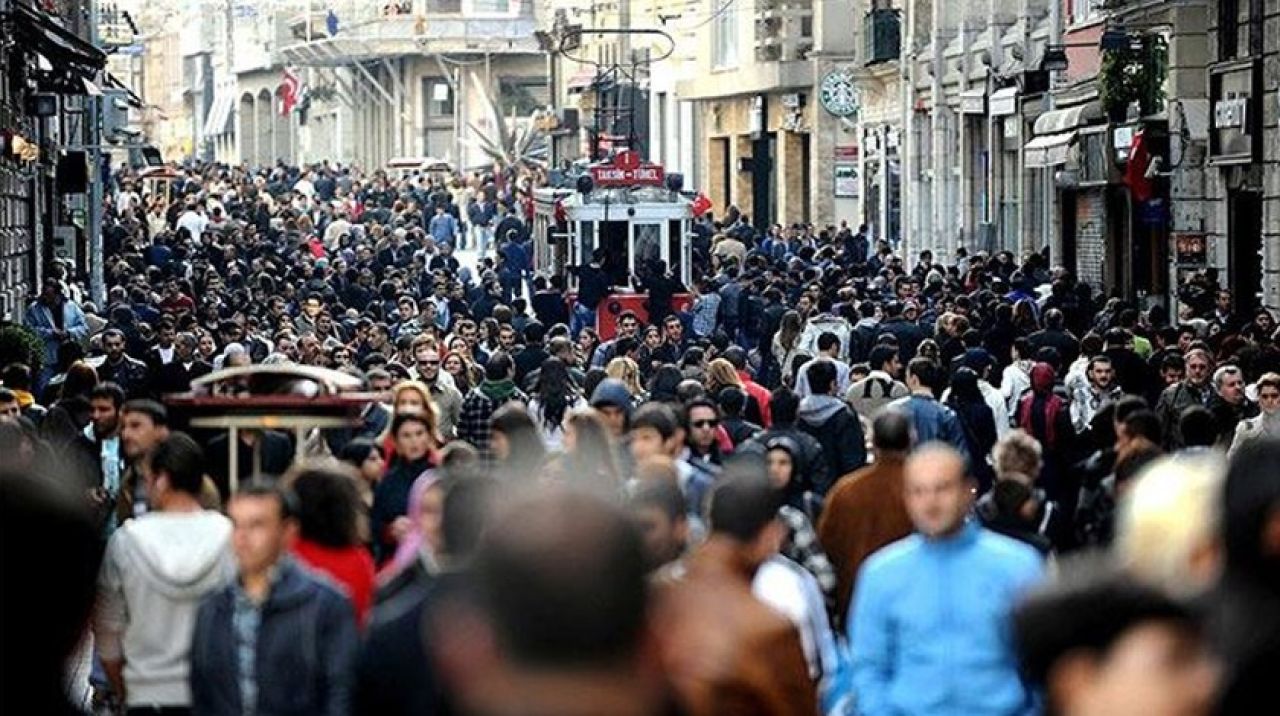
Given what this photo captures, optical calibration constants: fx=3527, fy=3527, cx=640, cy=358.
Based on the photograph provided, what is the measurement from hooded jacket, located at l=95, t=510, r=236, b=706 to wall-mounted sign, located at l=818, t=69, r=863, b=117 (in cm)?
5123

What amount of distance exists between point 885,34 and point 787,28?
882 centimetres

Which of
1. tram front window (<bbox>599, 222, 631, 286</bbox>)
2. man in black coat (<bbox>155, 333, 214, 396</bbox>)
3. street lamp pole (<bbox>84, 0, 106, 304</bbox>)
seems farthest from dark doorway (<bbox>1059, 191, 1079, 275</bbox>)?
man in black coat (<bbox>155, 333, 214, 396</bbox>)

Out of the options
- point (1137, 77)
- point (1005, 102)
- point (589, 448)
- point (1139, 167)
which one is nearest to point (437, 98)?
point (1005, 102)

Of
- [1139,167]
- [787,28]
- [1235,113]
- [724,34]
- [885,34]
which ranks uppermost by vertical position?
[724,34]

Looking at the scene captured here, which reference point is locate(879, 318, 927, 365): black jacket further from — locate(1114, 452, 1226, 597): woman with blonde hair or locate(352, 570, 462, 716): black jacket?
locate(1114, 452, 1226, 597): woman with blonde hair

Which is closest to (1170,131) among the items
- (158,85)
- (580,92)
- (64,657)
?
(64,657)

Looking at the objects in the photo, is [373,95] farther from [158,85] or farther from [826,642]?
[826,642]

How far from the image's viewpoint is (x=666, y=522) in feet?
33.0

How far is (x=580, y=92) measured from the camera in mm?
80250

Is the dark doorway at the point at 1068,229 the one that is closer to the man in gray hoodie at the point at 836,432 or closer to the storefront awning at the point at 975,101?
the storefront awning at the point at 975,101

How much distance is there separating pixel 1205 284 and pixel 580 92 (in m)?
48.7

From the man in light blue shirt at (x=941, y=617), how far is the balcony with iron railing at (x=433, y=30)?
94.0 metres

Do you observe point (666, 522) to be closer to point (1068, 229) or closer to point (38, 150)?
point (38, 150)

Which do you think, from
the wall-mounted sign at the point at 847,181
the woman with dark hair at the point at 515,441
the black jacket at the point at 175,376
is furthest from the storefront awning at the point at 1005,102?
the woman with dark hair at the point at 515,441
